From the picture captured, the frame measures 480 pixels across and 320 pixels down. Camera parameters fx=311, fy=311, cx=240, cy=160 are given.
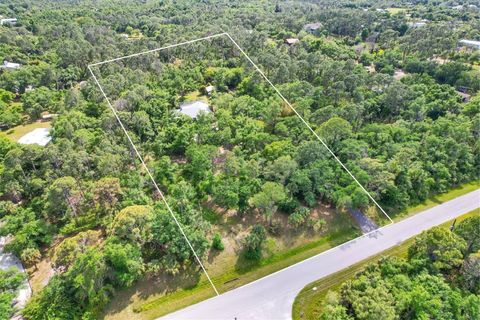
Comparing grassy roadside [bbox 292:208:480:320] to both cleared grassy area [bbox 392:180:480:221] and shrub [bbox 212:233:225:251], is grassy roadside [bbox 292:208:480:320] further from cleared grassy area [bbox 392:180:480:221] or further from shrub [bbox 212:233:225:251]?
shrub [bbox 212:233:225:251]

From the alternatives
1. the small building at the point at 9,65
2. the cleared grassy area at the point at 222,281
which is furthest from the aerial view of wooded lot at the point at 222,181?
the small building at the point at 9,65

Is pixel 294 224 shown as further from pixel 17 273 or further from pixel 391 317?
pixel 17 273

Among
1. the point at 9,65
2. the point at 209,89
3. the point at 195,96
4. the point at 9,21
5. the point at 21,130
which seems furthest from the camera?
the point at 9,21

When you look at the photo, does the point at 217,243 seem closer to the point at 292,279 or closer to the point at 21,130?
the point at 292,279

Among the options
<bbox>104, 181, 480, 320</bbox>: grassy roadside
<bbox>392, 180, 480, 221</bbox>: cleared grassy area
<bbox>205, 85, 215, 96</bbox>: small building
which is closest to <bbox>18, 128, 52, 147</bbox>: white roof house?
<bbox>205, 85, 215, 96</bbox>: small building

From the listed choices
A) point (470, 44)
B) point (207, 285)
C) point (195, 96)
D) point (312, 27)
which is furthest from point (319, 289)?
point (312, 27)
